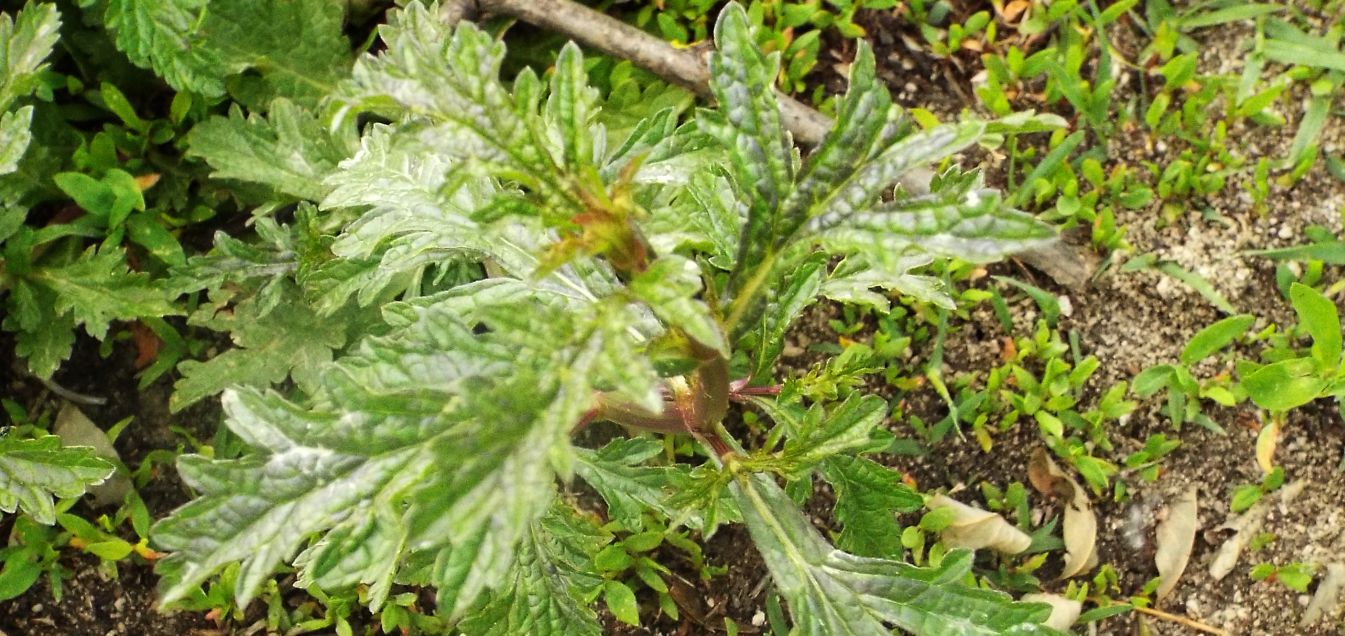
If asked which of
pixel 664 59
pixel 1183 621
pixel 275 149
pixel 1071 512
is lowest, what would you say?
pixel 1183 621

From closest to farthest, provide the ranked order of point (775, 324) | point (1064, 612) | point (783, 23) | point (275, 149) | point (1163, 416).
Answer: point (775, 324) < point (1064, 612) < point (275, 149) < point (1163, 416) < point (783, 23)

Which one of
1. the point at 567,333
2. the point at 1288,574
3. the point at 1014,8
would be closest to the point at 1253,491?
the point at 1288,574

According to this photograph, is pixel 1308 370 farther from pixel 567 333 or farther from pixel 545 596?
pixel 567 333

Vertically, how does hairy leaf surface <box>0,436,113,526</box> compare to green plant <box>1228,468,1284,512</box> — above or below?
above

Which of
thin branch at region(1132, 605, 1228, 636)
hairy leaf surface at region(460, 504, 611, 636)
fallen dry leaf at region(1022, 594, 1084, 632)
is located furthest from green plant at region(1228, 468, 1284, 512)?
hairy leaf surface at region(460, 504, 611, 636)

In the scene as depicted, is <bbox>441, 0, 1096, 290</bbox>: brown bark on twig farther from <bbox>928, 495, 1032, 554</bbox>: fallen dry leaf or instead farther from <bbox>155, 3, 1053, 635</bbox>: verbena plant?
<bbox>155, 3, 1053, 635</bbox>: verbena plant
